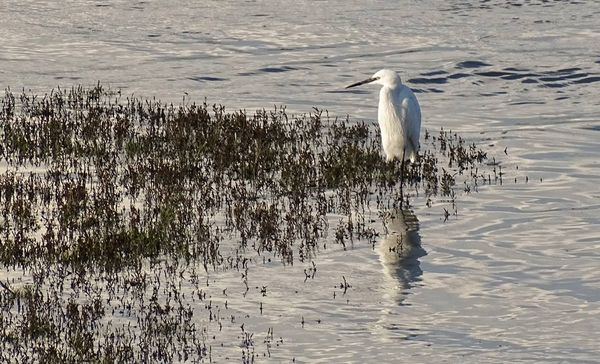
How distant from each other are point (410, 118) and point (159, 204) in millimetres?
3936

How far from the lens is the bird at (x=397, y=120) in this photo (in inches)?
582

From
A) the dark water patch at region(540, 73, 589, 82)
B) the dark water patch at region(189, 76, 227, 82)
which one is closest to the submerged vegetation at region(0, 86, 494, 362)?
the dark water patch at region(189, 76, 227, 82)

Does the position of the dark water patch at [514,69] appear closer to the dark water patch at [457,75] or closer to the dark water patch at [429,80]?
the dark water patch at [457,75]

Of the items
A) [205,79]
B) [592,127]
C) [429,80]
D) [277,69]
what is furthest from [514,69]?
[592,127]

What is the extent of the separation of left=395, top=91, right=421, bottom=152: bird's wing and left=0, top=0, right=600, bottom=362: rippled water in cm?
123

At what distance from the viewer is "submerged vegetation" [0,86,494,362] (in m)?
9.12

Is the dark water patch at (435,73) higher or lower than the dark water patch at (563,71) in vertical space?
lower

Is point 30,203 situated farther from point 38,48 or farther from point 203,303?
point 38,48

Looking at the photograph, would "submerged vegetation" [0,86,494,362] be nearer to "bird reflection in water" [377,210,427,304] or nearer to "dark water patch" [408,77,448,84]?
"bird reflection in water" [377,210,427,304]

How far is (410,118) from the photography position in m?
15.0

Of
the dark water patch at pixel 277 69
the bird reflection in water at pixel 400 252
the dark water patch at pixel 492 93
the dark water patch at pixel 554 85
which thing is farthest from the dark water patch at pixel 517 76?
the bird reflection in water at pixel 400 252

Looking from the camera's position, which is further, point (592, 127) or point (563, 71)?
point (563, 71)

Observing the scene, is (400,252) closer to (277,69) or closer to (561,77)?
(561,77)

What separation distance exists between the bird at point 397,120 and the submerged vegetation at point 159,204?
0.68ft
